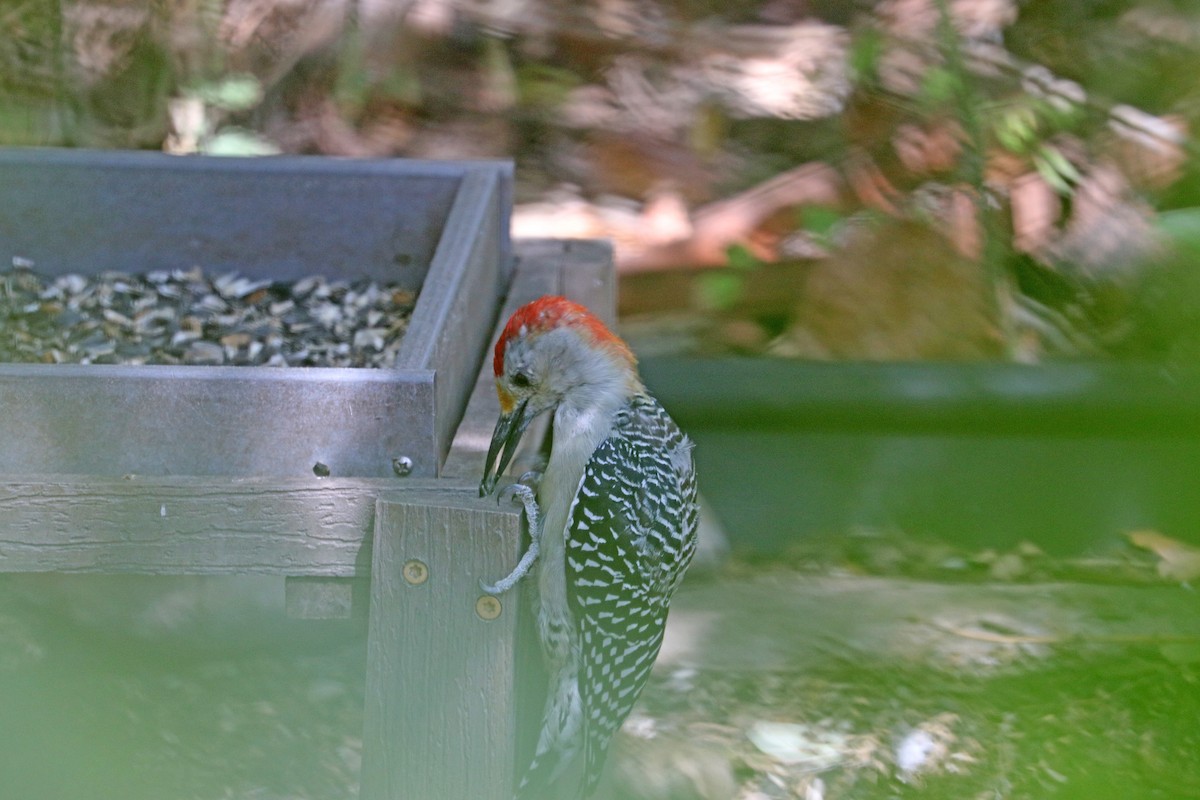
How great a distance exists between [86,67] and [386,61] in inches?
59.7

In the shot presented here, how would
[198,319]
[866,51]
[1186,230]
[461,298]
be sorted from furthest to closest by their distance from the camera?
[866,51]
[198,319]
[461,298]
[1186,230]

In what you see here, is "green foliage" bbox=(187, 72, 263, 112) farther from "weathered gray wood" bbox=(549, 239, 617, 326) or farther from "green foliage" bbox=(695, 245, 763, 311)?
"weathered gray wood" bbox=(549, 239, 617, 326)

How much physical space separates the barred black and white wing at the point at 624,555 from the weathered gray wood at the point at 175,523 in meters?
0.48

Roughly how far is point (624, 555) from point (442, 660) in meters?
0.50

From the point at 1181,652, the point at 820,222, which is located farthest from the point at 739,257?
the point at 1181,652

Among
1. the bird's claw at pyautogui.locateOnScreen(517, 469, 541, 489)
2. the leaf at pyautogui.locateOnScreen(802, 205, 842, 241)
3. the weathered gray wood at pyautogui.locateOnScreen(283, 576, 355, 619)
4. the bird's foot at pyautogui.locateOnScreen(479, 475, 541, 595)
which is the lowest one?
the leaf at pyautogui.locateOnScreen(802, 205, 842, 241)

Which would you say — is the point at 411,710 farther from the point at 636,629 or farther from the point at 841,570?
the point at 841,570

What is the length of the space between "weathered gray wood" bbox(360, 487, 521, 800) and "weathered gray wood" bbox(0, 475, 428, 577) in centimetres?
11

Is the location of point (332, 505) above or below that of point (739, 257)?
above

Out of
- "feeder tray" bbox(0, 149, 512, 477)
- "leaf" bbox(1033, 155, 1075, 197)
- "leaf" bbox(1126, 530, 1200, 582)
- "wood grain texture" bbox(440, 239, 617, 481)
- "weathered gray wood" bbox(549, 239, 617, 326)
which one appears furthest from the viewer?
"leaf" bbox(1033, 155, 1075, 197)

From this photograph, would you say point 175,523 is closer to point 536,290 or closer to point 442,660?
point 442,660

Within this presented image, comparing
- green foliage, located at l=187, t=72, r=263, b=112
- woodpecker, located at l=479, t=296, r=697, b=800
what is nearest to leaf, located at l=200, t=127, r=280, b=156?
green foliage, located at l=187, t=72, r=263, b=112

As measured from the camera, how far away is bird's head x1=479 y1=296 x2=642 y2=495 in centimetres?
249

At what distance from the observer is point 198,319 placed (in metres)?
3.06
